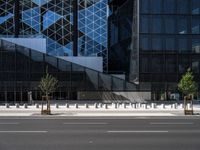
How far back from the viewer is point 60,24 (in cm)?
8400

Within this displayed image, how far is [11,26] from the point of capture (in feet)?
272

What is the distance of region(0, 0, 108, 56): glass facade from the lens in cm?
8294

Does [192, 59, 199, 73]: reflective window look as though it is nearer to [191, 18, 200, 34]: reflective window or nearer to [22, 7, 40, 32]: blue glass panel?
Answer: [191, 18, 200, 34]: reflective window

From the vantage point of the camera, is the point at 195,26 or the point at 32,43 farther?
the point at 32,43

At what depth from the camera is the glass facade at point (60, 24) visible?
8294 cm

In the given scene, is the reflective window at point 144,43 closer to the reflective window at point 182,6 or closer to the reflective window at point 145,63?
the reflective window at point 145,63

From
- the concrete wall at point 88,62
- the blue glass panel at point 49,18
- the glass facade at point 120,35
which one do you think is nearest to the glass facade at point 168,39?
the glass facade at point 120,35

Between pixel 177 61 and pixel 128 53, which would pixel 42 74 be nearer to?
pixel 128 53

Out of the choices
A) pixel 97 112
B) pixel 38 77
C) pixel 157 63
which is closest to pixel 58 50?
pixel 38 77

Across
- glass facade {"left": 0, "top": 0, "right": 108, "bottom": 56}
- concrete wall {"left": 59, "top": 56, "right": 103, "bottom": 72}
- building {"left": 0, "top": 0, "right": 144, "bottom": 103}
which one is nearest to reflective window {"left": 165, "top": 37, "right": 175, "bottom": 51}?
building {"left": 0, "top": 0, "right": 144, "bottom": 103}
